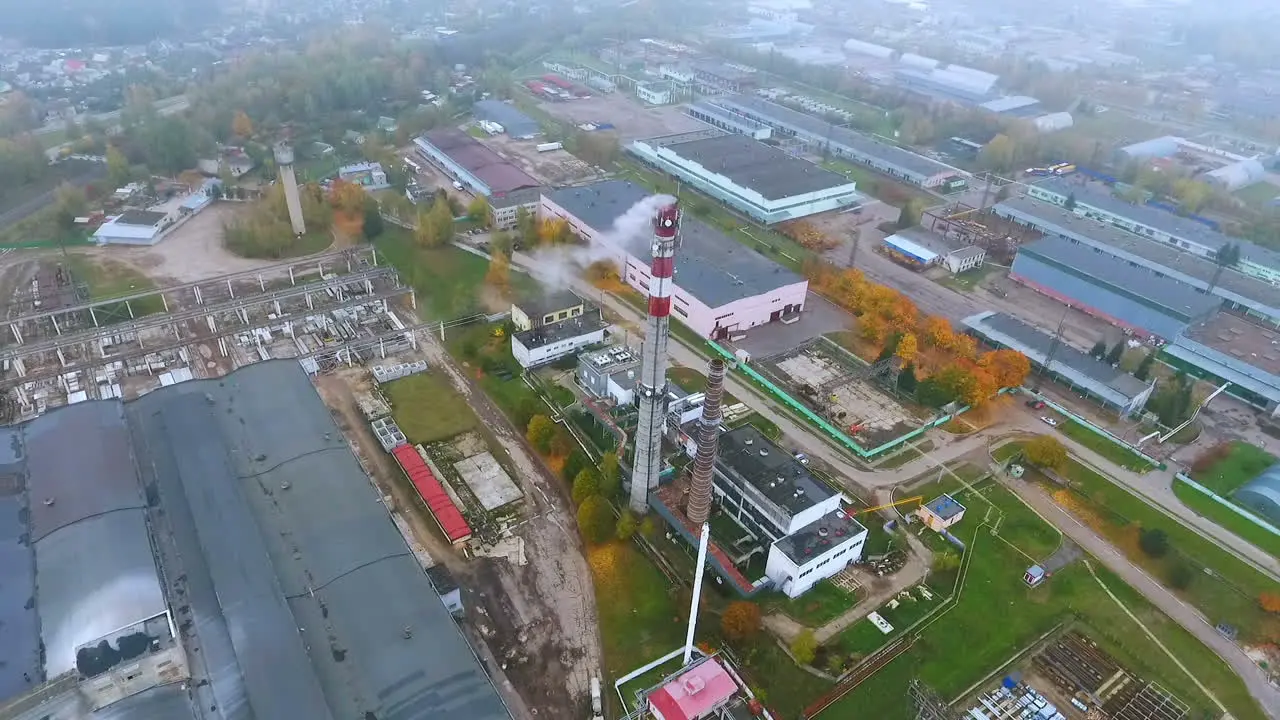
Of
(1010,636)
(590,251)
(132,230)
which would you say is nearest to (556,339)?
(590,251)

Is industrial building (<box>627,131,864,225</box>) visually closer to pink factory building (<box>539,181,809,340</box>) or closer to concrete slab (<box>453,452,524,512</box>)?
pink factory building (<box>539,181,809,340</box>)

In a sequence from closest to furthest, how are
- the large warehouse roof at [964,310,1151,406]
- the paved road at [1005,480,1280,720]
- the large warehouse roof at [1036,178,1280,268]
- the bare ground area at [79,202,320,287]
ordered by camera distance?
the paved road at [1005,480,1280,720] < the large warehouse roof at [964,310,1151,406] < the bare ground area at [79,202,320,287] < the large warehouse roof at [1036,178,1280,268]

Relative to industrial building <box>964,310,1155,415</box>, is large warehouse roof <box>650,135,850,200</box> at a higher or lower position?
higher

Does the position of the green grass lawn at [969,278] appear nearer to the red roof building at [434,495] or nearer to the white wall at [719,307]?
the white wall at [719,307]

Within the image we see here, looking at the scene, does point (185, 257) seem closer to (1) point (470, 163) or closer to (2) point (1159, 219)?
(1) point (470, 163)

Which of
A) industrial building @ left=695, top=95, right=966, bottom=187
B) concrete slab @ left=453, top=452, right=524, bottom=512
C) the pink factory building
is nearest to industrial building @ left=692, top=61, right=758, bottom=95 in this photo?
industrial building @ left=695, top=95, right=966, bottom=187

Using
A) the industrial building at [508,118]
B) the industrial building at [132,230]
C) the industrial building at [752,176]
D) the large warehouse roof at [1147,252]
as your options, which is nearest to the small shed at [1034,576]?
the large warehouse roof at [1147,252]

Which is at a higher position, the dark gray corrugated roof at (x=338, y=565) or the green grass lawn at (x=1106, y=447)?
the dark gray corrugated roof at (x=338, y=565)
